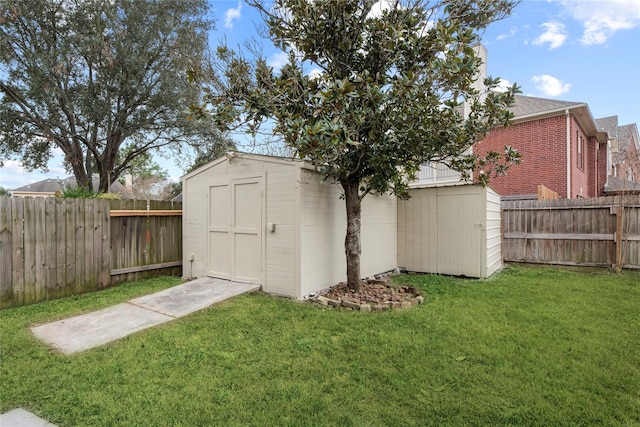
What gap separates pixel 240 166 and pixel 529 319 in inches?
185

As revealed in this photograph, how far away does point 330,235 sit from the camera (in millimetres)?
5605

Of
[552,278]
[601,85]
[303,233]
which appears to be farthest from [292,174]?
[601,85]

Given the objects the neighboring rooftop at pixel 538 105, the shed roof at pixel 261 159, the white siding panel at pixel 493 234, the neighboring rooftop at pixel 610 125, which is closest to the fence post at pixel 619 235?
the white siding panel at pixel 493 234

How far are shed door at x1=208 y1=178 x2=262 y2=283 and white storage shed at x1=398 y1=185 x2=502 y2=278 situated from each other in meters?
3.59

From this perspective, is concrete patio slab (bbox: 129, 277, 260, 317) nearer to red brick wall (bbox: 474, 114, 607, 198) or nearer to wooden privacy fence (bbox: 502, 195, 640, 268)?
wooden privacy fence (bbox: 502, 195, 640, 268)

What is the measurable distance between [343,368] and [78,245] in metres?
4.90

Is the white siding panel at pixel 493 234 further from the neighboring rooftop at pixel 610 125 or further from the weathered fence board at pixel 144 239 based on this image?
the neighboring rooftop at pixel 610 125

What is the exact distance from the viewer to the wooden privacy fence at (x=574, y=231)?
6953mm

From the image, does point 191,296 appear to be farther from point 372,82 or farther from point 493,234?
point 493,234

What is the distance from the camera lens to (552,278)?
21.3 ft

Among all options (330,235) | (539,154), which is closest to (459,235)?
(330,235)

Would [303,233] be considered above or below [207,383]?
above

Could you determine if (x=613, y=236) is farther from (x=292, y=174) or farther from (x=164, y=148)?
(x=164, y=148)

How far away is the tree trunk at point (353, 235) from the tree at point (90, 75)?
7795 mm
